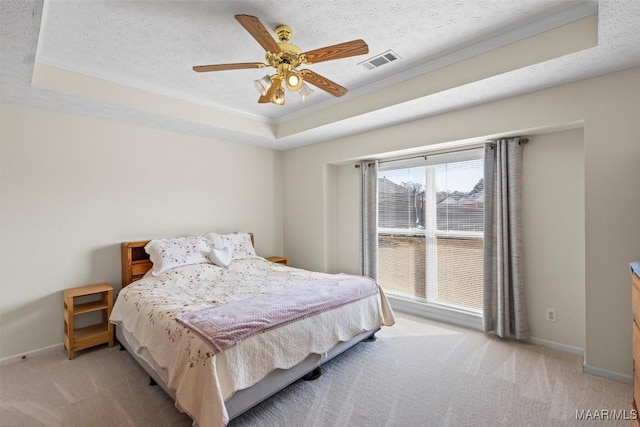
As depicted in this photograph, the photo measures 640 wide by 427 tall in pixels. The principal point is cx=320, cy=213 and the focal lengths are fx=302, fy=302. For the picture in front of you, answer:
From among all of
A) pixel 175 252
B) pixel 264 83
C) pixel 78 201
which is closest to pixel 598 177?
pixel 264 83

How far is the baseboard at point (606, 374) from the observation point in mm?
2205

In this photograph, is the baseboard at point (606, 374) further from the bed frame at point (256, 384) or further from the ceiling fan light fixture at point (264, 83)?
the ceiling fan light fixture at point (264, 83)

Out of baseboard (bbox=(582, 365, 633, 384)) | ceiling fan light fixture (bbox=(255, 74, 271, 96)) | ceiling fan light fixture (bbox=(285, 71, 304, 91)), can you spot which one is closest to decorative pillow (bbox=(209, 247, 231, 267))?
ceiling fan light fixture (bbox=(255, 74, 271, 96))

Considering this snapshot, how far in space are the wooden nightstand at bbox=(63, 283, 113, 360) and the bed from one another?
21 centimetres

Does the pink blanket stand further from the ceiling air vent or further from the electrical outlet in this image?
the ceiling air vent

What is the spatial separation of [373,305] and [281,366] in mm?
1205

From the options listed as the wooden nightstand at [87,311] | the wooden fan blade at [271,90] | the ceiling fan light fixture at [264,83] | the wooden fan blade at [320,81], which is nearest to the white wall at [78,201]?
the wooden nightstand at [87,311]

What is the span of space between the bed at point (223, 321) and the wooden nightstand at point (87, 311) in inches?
8.1

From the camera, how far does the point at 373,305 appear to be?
2932 millimetres

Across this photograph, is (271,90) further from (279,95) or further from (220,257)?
(220,257)

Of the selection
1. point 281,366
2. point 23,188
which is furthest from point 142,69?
point 281,366

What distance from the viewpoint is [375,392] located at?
2201 mm

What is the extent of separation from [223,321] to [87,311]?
1835mm

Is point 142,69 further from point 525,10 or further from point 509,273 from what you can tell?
point 509,273
